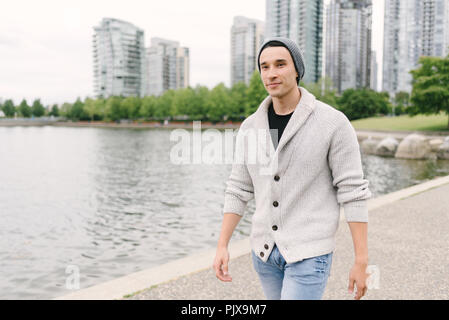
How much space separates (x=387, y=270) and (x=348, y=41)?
158m

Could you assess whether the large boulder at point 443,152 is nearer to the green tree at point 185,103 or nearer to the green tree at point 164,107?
the green tree at point 185,103

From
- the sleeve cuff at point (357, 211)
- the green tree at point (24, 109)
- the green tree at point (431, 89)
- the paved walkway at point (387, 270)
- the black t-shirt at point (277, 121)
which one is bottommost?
the paved walkway at point (387, 270)

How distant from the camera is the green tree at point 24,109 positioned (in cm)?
14975

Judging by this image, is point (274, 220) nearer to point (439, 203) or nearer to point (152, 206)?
point (439, 203)

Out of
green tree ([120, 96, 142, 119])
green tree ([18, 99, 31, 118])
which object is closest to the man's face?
green tree ([120, 96, 142, 119])

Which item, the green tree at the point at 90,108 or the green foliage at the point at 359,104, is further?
the green tree at the point at 90,108

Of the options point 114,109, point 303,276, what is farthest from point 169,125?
point 303,276

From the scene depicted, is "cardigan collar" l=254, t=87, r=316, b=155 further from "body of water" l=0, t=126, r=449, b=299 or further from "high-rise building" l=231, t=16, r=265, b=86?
"high-rise building" l=231, t=16, r=265, b=86

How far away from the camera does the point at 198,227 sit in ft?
36.1

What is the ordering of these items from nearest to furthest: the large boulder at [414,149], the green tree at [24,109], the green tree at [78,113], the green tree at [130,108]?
the large boulder at [414,149] < the green tree at [130,108] < the green tree at [78,113] < the green tree at [24,109]

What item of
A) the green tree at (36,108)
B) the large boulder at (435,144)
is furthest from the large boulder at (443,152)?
the green tree at (36,108)

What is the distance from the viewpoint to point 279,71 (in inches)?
91.3

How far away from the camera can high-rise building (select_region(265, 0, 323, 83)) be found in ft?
461

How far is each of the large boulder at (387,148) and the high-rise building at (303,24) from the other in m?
112
